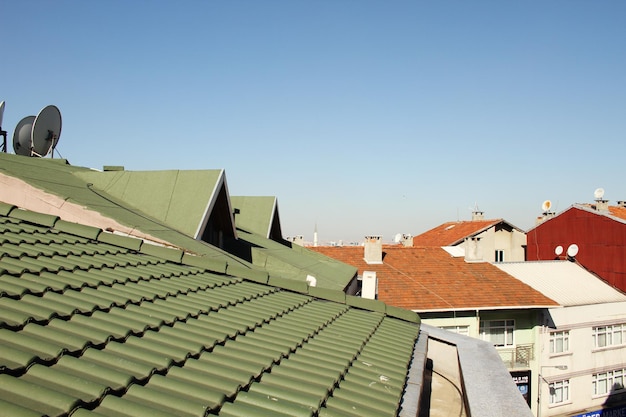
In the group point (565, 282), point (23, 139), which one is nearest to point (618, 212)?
point (565, 282)

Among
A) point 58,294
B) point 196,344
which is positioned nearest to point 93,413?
point 196,344

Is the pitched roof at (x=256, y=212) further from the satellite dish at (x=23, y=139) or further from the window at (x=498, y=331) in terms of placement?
the window at (x=498, y=331)

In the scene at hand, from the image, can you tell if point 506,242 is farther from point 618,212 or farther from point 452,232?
point 618,212

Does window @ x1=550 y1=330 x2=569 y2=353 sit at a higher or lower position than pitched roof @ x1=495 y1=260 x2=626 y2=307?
lower

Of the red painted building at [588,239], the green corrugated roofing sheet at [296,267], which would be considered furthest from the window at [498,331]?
the green corrugated roofing sheet at [296,267]

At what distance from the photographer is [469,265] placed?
3091 cm

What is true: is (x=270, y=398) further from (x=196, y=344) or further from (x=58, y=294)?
(x=58, y=294)

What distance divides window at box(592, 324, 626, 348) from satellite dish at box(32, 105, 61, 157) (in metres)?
28.6

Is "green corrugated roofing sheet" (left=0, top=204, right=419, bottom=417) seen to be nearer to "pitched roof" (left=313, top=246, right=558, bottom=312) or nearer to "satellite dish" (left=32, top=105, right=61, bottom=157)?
"satellite dish" (left=32, top=105, right=61, bottom=157)

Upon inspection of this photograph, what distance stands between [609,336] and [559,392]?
189 inches

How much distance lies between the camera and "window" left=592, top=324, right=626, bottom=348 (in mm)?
28652

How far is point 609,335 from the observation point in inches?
1149

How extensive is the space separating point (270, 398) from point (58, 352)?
1438 mm

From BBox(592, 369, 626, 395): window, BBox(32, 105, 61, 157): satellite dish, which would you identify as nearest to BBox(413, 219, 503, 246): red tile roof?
BBox(592, 369, 626, 395): window
